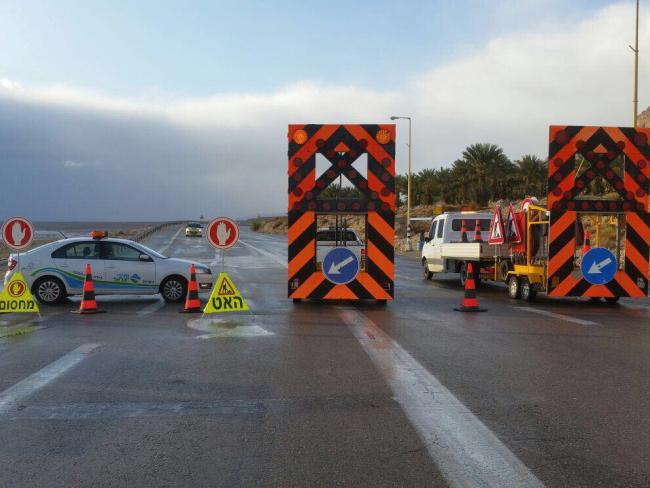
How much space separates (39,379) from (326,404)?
3.22 meters

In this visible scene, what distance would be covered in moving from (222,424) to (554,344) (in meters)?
5.43

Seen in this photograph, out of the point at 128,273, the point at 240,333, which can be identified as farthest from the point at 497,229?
the point at 128,273

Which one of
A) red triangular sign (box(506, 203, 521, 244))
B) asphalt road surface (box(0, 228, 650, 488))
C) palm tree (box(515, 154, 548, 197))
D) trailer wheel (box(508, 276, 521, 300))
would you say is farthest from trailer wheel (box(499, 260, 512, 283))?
palm tree (box(515, 154, 548, 197))

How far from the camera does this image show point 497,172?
57.7 m

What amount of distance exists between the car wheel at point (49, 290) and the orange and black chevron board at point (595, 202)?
10235 millimetres

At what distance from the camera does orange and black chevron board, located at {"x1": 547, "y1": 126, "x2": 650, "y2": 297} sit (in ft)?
44.7

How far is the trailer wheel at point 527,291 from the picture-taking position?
1436 cm

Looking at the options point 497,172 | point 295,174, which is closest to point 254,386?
point 295,174

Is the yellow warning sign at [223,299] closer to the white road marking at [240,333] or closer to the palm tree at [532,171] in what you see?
the white road marking at [240,333]

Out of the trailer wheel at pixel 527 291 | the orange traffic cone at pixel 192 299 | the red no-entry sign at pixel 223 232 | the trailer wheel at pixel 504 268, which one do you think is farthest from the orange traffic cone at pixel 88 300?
the trailer wheel at pixel 504 268

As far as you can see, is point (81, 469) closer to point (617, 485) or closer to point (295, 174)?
point (617, 485)

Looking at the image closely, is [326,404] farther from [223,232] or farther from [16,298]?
[16,298]

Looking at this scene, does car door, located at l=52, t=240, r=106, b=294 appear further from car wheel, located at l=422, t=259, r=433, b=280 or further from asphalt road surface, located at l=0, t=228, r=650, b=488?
car wheel, located at l=422, t=259, r=433, b=280

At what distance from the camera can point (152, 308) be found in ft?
43.8
